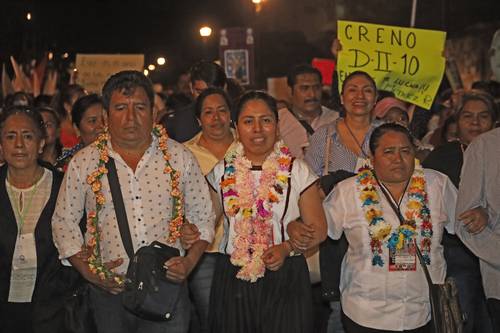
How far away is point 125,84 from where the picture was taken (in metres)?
5.61

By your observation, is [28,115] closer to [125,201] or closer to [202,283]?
[125,201]

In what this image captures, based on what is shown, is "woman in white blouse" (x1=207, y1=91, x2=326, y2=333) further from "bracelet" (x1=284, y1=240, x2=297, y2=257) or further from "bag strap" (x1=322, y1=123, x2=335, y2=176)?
"bag strap" (x1=322, y1=123, x2=335, y2=176)

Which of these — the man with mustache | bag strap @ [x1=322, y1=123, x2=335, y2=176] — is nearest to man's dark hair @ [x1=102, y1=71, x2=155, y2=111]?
bag strap @ [x1=322, y1=123, x2=335, y2=176]

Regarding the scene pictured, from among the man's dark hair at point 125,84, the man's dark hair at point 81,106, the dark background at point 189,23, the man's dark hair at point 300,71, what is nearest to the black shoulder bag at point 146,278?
the man's dark hair at point 125,84

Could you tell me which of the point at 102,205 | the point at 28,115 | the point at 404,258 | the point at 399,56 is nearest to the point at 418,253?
the point at 404,258

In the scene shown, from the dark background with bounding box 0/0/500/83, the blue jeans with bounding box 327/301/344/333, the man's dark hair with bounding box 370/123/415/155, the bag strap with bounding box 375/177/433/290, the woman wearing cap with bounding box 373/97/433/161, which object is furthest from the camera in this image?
the dark background with bounding box 0/0/500/83

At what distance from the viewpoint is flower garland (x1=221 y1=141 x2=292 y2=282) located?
591cm

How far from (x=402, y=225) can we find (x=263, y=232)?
3.08 ft

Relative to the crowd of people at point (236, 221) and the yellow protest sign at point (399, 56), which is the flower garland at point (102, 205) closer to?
the crowd of people at point (236, 221)

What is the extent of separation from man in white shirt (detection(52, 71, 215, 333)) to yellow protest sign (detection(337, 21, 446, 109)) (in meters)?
4.06

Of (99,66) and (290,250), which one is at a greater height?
(99,66)

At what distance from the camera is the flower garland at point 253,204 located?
591 cm

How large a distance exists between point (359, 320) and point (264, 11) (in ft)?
90.6

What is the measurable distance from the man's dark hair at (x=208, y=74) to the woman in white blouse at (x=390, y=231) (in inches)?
106
